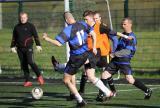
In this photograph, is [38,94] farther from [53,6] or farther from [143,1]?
[53,6]

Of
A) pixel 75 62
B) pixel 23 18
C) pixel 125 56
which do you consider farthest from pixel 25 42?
pixel 75 62

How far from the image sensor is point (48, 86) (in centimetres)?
1633

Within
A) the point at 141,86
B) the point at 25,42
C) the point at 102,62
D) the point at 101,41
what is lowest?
the point at 141,86

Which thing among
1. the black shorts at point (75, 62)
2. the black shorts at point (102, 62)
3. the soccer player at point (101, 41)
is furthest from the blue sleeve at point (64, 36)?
the black shorts at point (102, 62)

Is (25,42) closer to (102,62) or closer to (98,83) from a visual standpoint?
(102,62)

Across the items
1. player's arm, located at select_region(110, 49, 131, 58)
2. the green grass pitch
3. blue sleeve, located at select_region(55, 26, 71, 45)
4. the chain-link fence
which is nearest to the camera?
blue sleeve, located at select_region(55, 26, 71, 45)

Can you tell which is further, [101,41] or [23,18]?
[23,18]

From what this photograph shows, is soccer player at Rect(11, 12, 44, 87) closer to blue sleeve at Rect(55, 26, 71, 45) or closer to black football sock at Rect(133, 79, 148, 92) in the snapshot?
black football sock at Rect(133, 79, 148, 92)

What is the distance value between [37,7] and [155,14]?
6226mm

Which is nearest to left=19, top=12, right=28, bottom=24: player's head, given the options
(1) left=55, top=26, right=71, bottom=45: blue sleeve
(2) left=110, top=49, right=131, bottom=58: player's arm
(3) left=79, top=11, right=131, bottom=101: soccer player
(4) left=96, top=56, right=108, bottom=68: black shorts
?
(3) left=79, top=11, right=131, bottom=101: soccer player

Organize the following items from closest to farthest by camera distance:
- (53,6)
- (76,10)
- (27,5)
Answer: (76,10), (27,5), (53,6)

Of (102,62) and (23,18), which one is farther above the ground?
(23,18)

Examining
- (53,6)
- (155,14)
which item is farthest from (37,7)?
(155,14)

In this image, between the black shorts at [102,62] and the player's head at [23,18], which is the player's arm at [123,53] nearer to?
the black shorts at [102,62]
